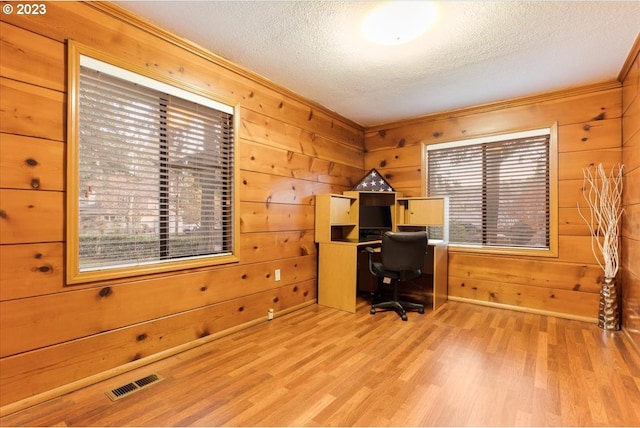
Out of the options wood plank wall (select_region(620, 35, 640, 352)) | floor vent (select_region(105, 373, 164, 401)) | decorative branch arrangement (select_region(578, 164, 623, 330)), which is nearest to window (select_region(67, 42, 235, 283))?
floor vent (select_region(105, 373, 164, 401))

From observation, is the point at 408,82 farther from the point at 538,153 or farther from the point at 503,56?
the point at 538,153

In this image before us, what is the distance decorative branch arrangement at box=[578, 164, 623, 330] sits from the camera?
2863 mm

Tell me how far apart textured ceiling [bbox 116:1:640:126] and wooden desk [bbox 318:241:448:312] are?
66.6 inches

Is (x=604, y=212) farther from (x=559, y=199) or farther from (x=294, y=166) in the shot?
(x=294, y=166)

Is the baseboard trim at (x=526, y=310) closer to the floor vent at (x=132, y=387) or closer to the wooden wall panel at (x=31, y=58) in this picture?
the floor vent at (x=132, y=387)

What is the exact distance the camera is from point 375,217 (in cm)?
413

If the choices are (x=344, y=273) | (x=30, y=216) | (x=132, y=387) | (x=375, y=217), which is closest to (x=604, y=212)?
(x=375, y=217)

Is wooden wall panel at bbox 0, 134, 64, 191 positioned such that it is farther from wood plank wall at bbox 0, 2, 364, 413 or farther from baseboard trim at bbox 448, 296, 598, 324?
baseboard trim at bbox 448, 296, 598, 324

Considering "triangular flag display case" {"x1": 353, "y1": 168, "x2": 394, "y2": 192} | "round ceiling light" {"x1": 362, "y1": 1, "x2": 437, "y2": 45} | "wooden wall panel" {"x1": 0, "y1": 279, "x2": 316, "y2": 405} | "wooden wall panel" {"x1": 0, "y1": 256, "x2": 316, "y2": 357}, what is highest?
"round ceiling light" {"x1": 362, "y1": 1, "x2": 437, "y2": 45}

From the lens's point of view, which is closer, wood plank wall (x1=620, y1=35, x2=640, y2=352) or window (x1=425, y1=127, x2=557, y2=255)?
wood plank wall (x1=620, y1=35, x2=640, y2=352)

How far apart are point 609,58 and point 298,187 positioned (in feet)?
9.73

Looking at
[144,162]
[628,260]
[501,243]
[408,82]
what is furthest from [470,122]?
[144,162]

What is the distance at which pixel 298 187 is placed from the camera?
3.49m

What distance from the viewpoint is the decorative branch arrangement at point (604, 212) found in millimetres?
2912
